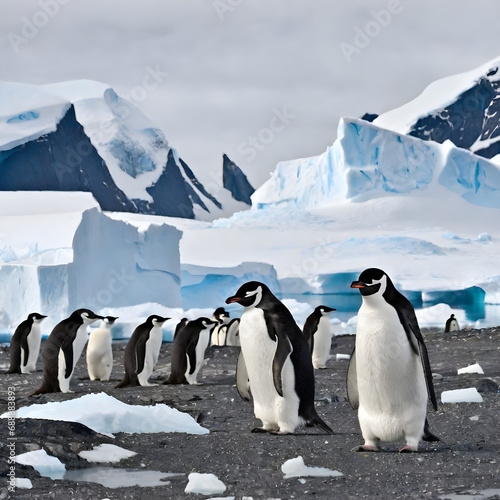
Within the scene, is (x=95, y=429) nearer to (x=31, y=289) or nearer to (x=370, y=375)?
(x=370, y=375)

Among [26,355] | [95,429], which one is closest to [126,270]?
[26,355]

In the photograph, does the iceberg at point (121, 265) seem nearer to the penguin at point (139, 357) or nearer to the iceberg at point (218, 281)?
the iceberg at point (218, 281)

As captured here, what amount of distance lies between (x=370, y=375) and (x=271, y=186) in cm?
3494

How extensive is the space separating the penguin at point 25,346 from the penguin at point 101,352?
49.0 inches

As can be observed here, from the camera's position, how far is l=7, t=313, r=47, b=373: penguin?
396 inches

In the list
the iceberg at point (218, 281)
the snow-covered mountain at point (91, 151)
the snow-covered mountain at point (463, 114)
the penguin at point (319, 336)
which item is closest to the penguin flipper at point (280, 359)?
the penguin at point (319, 336)

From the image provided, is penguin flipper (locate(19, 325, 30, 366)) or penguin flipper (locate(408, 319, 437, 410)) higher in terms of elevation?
penguin flipper (locate(408, 319, 437, 410))

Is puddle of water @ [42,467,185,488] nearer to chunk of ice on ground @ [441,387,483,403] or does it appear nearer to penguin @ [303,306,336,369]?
chunk of ice on ground @ [441,387,483,403]

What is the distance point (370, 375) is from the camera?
397 centimetres

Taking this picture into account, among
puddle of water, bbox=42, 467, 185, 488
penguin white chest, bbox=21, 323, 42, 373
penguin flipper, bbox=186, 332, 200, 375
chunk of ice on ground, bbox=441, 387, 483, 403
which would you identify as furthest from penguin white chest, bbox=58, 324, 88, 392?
puddle of water, bbox=42, 467, 185, 488

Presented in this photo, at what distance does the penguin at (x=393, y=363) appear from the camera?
389cm

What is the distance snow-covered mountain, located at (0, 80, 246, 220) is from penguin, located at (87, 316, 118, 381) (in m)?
30.4

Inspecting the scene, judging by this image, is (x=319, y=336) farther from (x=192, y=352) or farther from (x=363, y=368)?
(x=363, y=368)

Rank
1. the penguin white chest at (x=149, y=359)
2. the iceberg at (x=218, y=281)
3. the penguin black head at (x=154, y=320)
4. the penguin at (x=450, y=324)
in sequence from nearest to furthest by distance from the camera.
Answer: the penguin white chest at (x=149, y=359)
the penguin black head at (x=154, y=320)
the penguin at (x=450, y=324)
the iceberg at (x=218, y=281)
